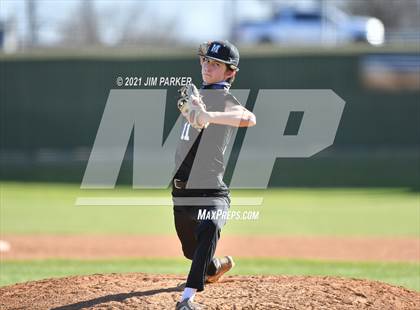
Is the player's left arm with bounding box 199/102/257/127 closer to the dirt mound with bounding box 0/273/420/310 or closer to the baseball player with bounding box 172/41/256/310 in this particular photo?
the baseball player with bounding box 172/41/256/310

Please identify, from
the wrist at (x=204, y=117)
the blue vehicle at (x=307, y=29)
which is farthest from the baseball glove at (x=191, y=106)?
the blue vehicle at (x=307, y=29)

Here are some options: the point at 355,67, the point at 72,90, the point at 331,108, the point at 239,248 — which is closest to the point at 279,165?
the point at 331,108

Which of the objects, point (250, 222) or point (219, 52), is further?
point (250, 222)

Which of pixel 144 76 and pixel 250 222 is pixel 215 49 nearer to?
pixel 250 222

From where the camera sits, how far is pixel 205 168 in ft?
23.0

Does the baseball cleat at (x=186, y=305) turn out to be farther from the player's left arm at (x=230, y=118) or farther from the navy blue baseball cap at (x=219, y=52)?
the navy blue baseball cap at (x=219, y=52)

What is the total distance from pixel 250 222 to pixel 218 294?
11536 millimetres

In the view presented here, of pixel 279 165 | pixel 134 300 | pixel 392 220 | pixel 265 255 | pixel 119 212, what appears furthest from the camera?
pixel 279 165

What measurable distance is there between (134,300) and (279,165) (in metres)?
20.7

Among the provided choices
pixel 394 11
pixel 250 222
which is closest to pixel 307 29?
pixel 394 11

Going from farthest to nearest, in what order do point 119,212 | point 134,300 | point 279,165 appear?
1. point 279,165
2. point 119,212
3. point 134,300

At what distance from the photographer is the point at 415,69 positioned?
28.4 m

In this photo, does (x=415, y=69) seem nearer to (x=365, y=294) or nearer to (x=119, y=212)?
(x=119, y=212)

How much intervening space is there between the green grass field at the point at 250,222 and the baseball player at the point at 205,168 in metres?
4.15
